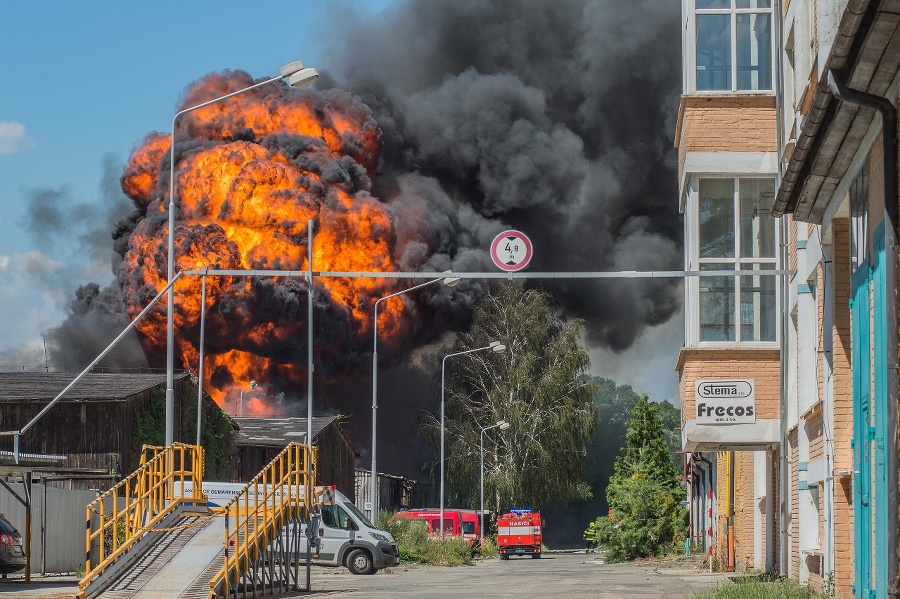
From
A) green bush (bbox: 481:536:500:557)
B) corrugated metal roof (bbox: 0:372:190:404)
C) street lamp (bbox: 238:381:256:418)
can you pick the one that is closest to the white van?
corrugated metal roof (bbox: 0:372:190:404)

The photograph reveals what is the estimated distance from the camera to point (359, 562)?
33188 mm

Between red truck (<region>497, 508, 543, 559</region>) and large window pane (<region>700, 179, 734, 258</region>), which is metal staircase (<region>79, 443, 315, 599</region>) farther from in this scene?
red truck (<region>497, 508, 543, 559</region>)

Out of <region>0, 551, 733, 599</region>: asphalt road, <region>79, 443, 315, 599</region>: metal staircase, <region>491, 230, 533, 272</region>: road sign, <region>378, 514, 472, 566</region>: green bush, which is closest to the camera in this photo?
<region>79, 443, 315, 599</region>: metal staircase

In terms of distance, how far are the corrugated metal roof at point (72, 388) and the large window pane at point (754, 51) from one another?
22.7 meters

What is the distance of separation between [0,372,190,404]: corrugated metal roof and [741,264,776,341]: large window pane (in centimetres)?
2146

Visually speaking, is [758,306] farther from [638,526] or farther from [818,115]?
[638,526]

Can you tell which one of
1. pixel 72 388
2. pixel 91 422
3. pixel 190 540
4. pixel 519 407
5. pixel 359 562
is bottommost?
pixel 359 562

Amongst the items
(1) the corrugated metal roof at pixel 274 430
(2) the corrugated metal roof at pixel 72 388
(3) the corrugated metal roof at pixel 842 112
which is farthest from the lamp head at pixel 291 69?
(1) the corrugated metal roof at pixel 274 430

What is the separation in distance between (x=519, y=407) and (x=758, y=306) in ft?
138

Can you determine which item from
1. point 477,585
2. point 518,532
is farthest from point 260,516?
point 518,532

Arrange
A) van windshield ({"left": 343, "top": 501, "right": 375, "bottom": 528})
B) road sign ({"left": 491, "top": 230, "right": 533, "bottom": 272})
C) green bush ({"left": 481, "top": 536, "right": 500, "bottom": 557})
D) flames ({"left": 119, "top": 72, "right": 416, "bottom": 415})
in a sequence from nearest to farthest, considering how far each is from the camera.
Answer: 1. road sign ({"left": 491, "top": 230, "right": 533, "bottom": 272})
2. van windshield ({"left": 343, "top": 501, "right": 375, "bottom": 528})
3. green bush ({"left": 481, "top": 536, "right": 500, "bottom": 557})
4. flames ({"left": 119, "top": 72, "right": 416, "bottom": 415})

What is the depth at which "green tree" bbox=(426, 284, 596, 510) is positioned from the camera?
66.2 meters

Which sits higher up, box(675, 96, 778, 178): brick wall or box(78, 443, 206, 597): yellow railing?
box(675, 96, 778, 178): brick wall

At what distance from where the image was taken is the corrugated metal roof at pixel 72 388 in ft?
133
